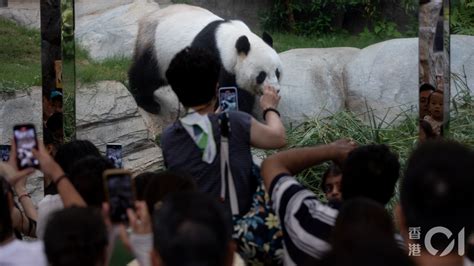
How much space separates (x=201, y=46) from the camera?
6426 mm

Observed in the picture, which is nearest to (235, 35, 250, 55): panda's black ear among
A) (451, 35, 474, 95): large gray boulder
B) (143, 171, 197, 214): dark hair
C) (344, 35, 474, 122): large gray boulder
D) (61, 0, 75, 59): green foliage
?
(344, 35, 474, 122): large gray boulder

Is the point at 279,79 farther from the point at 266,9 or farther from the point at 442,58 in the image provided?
the point at 442,58

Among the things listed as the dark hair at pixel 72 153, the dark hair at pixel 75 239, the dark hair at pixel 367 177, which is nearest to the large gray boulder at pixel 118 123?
the dark hair at pixel 72 153

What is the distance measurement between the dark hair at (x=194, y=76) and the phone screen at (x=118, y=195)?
3.14ft

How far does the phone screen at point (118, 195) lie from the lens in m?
3.16

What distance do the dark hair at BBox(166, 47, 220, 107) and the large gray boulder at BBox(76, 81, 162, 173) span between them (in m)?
2.59

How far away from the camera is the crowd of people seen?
262cm

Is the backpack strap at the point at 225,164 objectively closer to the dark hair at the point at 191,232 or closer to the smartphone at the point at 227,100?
the smartphone at the point at 227,100

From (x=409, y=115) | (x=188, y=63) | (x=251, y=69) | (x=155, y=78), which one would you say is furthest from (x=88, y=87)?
(x=188, y=63)

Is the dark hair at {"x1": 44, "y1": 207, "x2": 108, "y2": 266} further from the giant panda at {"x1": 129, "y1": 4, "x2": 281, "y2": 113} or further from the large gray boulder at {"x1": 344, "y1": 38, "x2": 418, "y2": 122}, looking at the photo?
the large gray boulder at {"x1": 344, "y1": 38, "x2": 418, "y2": 122}

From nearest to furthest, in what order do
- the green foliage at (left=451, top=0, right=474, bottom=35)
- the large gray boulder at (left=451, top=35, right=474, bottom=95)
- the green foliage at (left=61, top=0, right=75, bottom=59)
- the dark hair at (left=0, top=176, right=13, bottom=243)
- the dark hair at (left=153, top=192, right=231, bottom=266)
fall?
1. the dark hair at (left=153, top=192, right=231, bottom=266)
2. the dark hair at (left=0, top=176, right=13, bottom=243)
3. the green foliage at (left=61, top=0, right=75, bottom=59)
4. the large gray boulder at (left=451, top=35, right=474, bottom=95)
5. the green foliage at (left=451, top=0, right=474, bottom=35)

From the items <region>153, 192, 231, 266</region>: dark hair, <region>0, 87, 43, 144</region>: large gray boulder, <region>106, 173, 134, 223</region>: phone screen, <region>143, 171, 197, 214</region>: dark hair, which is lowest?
<region>0, 87, 43, 144</region>: large gray boulder

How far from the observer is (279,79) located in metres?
6.41

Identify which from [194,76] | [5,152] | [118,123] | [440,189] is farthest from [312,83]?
[440,189]
